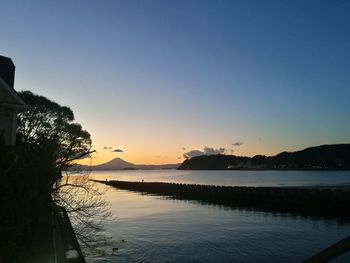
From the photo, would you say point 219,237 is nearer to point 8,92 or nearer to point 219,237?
point 219,237

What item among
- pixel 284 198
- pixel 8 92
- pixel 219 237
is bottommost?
pixel 219 237

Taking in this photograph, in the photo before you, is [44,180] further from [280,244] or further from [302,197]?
[302,197]

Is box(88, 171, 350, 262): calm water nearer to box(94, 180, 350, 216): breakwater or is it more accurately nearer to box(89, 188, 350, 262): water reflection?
box(89, 188, 350, 262): water reflection

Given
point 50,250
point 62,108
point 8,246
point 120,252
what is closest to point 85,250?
point 120,252

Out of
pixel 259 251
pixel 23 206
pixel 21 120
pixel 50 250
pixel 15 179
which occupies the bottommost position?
pixel 259 251

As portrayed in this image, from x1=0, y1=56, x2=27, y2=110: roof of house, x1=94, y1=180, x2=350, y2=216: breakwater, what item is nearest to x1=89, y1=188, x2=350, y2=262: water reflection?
x1=94, y1=180, x2=350, y2=216: breakwater

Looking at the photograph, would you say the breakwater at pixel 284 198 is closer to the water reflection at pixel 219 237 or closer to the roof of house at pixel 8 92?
the water reflection at pixel 219 237

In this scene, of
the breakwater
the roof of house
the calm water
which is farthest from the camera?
the breakwater

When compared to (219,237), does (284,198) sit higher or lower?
higher

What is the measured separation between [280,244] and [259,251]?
2.81 metres

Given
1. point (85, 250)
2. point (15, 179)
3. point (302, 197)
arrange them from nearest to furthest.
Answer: point (15, 179) → point (85, 250) → point (302, 197)

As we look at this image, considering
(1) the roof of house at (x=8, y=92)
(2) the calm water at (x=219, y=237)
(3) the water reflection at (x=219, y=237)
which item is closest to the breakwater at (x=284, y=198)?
(3) the water reflection at (x=219, y=237)

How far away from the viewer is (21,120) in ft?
129

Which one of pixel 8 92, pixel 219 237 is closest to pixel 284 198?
pixel 219 237
